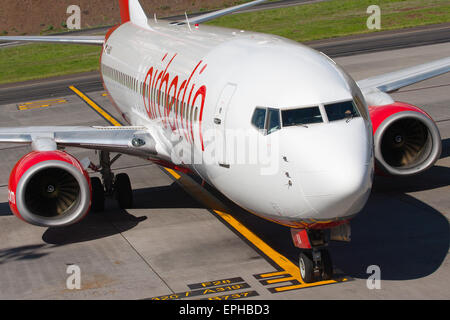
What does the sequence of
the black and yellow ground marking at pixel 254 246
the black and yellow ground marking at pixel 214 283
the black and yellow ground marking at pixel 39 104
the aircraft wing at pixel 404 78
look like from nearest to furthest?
the black and yellow ground marking at pixel 254 246, the black and yellow ground marking at pixel 214 283, the aircraft wing at pixel 404 78, the black and yellow ground marking at pixel 39 104

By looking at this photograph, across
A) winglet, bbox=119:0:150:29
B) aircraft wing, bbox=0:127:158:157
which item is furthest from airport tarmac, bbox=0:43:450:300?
winglet, bbox=119:0:150:29

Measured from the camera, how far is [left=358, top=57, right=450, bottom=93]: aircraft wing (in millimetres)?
24281

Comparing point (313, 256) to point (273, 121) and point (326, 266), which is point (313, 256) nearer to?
point (326, 266)

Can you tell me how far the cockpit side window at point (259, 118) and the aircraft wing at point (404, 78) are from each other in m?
9.53

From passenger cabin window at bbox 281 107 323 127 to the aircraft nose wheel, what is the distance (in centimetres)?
269

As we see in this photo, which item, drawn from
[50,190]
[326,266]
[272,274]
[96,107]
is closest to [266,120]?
[326,266]

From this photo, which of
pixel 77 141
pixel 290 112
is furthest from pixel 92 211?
pixel 290 112

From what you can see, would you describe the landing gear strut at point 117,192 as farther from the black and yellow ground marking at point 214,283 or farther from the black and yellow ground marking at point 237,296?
the black and yellow ground marking at point 237,296

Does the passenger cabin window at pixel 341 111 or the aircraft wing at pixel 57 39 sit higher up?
the aircraft wing at pixel 57 39

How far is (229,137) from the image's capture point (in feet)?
50.4

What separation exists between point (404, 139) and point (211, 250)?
6882 millimetres

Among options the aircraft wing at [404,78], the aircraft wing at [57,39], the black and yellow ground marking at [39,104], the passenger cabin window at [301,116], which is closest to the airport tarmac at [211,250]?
the aircraft wing at [404,78]

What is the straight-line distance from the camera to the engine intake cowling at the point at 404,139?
2100 centimetres

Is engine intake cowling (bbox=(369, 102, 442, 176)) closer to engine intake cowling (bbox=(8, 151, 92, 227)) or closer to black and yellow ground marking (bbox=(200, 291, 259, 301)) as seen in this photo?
black and yellow ground marking (bbox=(200, 291, 259, 301))
